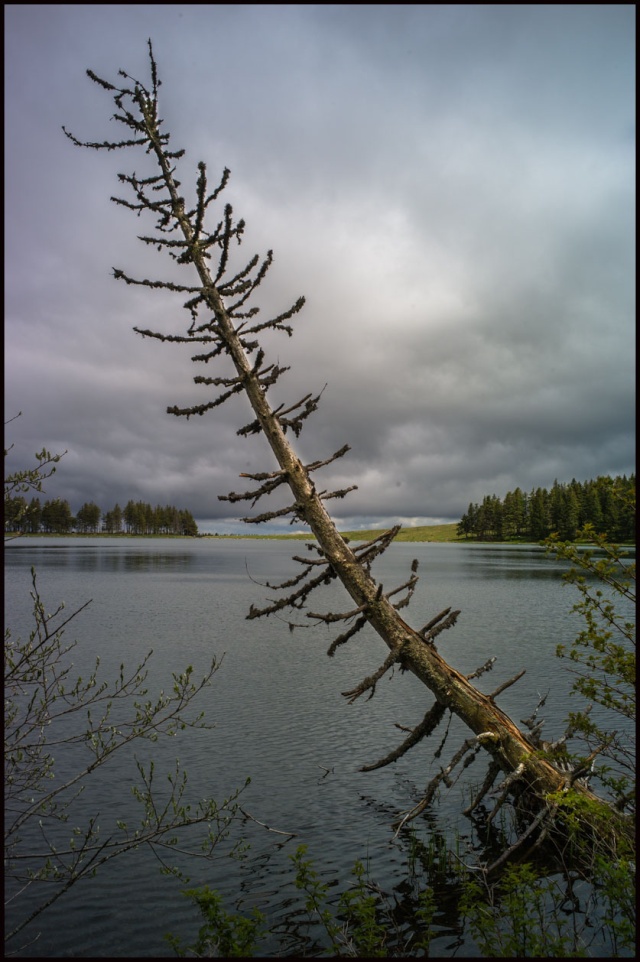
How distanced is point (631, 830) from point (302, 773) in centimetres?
948

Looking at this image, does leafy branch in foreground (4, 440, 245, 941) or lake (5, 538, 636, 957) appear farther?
lake (5, 538, 636, 957)

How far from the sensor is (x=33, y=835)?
13359mm

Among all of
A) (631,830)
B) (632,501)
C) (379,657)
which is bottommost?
(379,657)

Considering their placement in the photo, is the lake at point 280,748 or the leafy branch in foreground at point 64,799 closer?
the leafy branch in foreground at point 64,799

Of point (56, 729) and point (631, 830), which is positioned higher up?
point (631, 830)

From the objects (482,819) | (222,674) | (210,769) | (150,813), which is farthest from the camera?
(222,674)

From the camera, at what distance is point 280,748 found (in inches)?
728

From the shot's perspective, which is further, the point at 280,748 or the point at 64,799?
the point at 280,748

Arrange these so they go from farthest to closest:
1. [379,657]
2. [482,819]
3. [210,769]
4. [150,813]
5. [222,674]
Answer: [379,657]
[222,674]
[210,769]
[482,819]
[150,813]

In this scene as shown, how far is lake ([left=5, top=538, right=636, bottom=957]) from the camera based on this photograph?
1084 centimetres

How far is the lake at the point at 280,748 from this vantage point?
10844 mm

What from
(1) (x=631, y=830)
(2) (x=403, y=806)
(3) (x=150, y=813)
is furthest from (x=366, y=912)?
(2) (x=403, y=806)

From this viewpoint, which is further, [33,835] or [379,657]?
[379,657]

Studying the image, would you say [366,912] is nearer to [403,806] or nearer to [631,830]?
[631,830]
